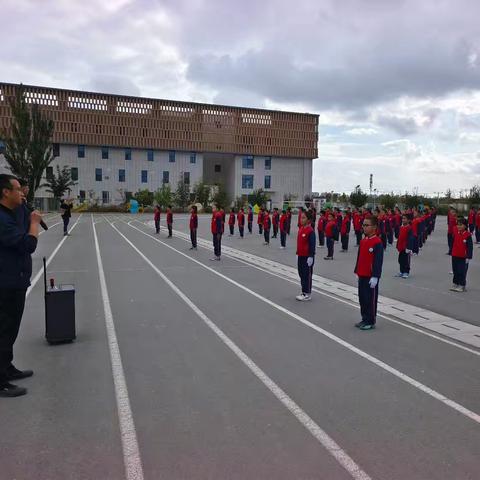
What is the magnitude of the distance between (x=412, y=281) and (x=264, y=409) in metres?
8.79

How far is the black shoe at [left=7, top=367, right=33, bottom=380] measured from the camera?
5.29 metres

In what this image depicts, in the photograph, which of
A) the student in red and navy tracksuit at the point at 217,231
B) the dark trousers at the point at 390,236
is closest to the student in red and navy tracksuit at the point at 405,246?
the student in red and navy tracksuit at the point at 217,231

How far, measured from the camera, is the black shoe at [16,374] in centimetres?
529

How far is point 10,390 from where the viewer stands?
16.1ft

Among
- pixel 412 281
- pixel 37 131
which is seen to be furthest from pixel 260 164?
pixel 412 281

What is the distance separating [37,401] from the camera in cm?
477

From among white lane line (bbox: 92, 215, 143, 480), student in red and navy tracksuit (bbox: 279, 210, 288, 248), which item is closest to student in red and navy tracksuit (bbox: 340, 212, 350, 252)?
student in red and navy tracksuit (bbox: 279, 210, 288, 248)

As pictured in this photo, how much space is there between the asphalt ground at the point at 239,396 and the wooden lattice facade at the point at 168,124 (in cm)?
7334

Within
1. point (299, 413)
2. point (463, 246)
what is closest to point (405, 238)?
point (463, 246)

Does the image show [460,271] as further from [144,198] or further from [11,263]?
[144,198]

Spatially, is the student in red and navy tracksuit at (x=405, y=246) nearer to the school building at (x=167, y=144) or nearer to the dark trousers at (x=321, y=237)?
the dark trousers at (x=321, y=237)

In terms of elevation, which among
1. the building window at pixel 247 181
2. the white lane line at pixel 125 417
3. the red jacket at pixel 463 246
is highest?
the building window at pixel 247 181

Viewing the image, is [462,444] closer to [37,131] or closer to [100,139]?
[37,131]

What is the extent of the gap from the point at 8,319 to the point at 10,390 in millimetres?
706
